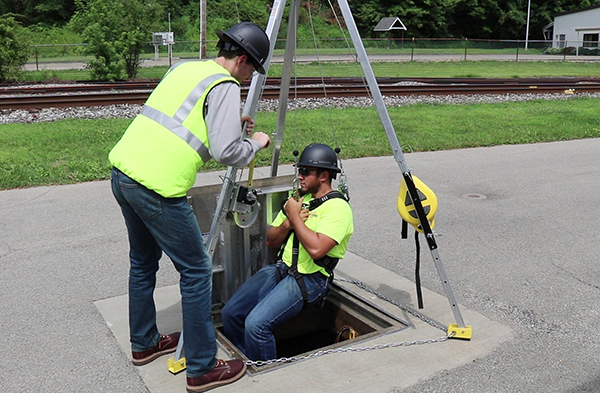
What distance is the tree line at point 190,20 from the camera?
70.5 feet

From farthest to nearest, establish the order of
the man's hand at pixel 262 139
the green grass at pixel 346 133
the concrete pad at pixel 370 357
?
the green grass at pixel 346 133 < the concrete pad at pixel 370 357 < the man's hand at pixel 262 139

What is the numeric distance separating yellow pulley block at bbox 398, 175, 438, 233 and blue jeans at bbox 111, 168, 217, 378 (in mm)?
1410

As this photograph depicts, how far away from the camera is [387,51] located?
43.8 m

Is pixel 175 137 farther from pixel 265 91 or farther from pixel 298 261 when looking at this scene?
pixel 265 91

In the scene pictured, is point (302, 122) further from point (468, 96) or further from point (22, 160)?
point (468, 96)

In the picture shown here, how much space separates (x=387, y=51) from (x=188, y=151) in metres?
42.4

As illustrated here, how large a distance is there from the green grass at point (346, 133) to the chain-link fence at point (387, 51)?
13890 millimetres

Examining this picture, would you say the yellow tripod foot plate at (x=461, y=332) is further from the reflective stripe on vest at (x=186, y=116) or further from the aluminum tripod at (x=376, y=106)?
the reflective stripe on vest at (x=186, y=116)

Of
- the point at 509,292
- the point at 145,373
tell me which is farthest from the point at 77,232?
the point at 509,292

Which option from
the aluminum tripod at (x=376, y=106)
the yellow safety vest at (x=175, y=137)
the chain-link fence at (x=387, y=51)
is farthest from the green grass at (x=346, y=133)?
the chain-link fence at (x=387, y=51)

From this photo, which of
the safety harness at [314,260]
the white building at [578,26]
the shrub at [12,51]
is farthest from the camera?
the white building at [578,26]

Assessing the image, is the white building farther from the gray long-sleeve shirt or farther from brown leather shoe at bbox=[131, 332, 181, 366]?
the gray long-sleeve shirt

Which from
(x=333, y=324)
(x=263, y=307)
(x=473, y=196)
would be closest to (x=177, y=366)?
(x=263, y=307)

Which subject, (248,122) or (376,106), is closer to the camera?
(248,122)
